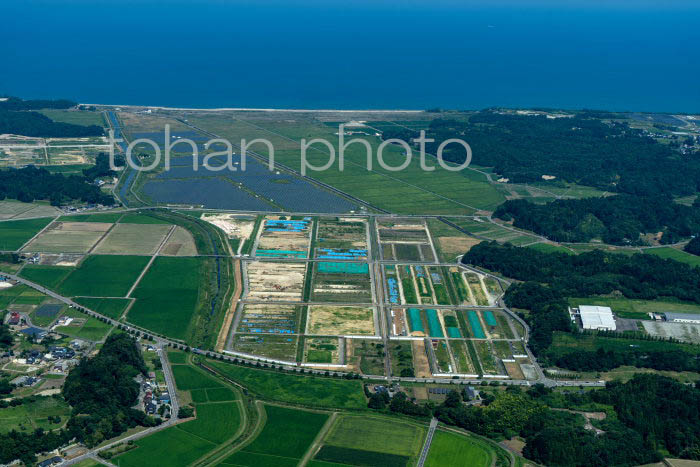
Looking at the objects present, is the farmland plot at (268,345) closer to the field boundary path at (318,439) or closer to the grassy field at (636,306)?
the field boundary path at (318,439)

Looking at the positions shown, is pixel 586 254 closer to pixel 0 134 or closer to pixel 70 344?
pixel 70 344

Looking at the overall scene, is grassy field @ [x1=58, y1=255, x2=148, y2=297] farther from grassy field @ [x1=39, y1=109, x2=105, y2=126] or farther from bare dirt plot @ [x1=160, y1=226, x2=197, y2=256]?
grassy field @ [x1=39, y1=109, x2=105, y2=126]

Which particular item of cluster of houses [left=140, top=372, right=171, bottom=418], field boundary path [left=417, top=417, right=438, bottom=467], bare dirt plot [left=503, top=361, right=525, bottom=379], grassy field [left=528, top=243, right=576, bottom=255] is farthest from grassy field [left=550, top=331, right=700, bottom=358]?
cluster of houses [left=140, top=372, right=171, bottom=418]

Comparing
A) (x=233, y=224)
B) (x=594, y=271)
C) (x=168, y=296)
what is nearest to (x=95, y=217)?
(x=233, y=224)

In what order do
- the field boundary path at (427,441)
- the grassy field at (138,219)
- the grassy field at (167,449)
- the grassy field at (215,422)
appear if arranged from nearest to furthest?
1. the grassy field at (167,449)
2. the field boundary path at (427,441)
3. the grassy field at (215,422)
4. the grassy field at (138,219)

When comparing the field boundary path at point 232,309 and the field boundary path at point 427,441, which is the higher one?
the field boundary path at point 232,309

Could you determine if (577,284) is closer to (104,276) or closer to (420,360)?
(420,360)

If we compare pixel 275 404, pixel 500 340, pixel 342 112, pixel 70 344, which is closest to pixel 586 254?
pixel 500 340

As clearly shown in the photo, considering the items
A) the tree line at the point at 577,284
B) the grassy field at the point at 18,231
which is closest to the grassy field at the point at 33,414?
the grassy field at the point at 18,231
